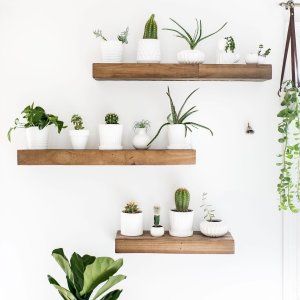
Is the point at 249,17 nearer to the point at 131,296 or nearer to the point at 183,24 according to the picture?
the point at 183,24

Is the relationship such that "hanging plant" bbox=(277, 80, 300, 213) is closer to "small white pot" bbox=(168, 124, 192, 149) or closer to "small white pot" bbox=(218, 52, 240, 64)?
"small white pot" bbox=(218, 52, 240, 64)

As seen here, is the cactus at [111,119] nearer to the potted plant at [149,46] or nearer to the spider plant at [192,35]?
the potted plant at [149,46]

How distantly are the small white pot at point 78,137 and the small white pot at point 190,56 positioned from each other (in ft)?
1.79

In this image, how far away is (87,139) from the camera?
218cm

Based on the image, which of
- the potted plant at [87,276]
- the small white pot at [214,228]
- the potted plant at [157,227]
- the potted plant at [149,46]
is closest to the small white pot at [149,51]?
the potted plant at [149,46]

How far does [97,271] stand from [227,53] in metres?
1.13


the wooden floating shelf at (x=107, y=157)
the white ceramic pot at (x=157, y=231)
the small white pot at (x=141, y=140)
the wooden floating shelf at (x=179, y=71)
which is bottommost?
the white ceramic pot at (x=157, y=231)

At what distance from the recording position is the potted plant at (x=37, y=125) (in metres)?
2.11

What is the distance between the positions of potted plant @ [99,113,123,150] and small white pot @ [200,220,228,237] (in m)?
0.54

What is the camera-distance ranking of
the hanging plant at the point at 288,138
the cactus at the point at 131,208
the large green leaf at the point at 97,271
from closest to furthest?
the large green leaf at the point at 97,271
the hanging plant at the point at 288,138
the cactus at the point at 131,208

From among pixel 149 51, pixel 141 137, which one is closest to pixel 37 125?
pixel 141 137

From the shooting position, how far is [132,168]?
227 centimetres

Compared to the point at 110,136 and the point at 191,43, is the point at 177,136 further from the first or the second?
the point at 191,43

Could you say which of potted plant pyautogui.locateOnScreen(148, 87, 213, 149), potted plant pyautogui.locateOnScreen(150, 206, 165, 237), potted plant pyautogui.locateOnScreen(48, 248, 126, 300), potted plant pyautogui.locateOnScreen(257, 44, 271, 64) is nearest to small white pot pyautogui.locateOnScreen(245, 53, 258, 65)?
potted plant pyautogui.locateOnScreen(257, 44, 271, 64)
